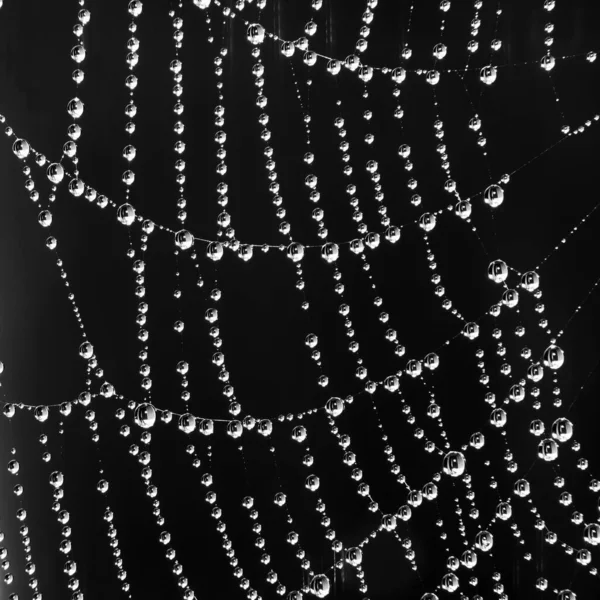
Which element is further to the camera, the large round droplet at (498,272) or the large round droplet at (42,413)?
the large round droplet at (42,413)

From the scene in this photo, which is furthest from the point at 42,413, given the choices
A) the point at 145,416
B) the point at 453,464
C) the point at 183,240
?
the point at 453,464

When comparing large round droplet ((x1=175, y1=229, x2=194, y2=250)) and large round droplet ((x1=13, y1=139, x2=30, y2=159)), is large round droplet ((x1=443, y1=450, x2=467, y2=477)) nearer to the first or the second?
large round droplet ((x1=175, y1=229, x2=194, y2=250))

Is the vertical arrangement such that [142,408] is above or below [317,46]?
below

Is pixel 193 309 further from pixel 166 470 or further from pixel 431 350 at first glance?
pixel 431 350

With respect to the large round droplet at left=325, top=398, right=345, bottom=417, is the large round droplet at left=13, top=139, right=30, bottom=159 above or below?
above

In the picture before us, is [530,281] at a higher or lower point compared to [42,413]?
lower

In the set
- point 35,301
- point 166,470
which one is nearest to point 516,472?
point 166,470

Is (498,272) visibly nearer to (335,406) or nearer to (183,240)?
(335,406)

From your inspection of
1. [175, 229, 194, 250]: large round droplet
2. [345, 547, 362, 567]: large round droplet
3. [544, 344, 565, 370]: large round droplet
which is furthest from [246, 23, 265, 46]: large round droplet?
[345, 547, 362, 567]: large round droplet

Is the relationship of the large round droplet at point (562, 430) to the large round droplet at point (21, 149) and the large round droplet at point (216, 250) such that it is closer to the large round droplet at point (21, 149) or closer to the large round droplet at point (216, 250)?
Answer: the large round droplet at point (216, 250)

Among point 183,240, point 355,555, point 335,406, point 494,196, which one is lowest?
point 355,555

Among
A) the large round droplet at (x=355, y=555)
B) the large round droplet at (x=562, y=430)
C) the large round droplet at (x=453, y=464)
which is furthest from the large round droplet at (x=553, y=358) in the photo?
the large round droplet at (x=355, y=555)
